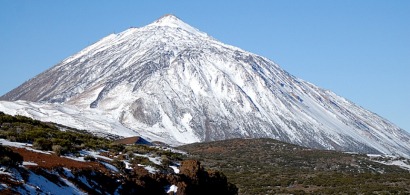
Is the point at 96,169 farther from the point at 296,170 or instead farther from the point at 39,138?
the point at 296,170

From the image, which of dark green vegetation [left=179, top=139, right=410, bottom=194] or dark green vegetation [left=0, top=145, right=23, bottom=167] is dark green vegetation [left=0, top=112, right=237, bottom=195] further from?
dark green vegetation [left=179, top=139, right=410, bottom=194]

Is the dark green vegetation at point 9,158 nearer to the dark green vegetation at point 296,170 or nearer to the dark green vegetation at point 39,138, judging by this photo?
the dark green vegetation at point 39,138

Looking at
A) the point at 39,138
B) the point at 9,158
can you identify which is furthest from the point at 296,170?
the point at 9,158

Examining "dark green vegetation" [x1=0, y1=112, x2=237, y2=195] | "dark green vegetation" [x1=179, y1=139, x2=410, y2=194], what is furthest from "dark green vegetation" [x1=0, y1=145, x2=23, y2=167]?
"dark green vegetation" [x1=179, y1=139, x2=410, y2=194]

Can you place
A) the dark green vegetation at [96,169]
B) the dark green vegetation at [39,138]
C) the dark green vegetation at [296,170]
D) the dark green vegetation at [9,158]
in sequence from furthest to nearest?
the dark green vegetation at [296,170], the dark green vegetation at [39,138], the dark green vegetation at [96,169], the dark green vegetation at [9,158]

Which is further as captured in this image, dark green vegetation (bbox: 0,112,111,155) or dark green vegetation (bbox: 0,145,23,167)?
dark green vegetation (bbox: 0,112,111,155)

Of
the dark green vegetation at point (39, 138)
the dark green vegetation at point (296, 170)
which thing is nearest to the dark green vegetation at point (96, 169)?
the dark green vegetation at point (39, 138)

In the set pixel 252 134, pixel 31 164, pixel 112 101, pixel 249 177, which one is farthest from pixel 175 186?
pixel 112 101

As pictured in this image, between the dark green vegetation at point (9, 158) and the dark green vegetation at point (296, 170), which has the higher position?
the dark green vegetation at point (296, 170)

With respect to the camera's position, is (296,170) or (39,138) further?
(296,170)
